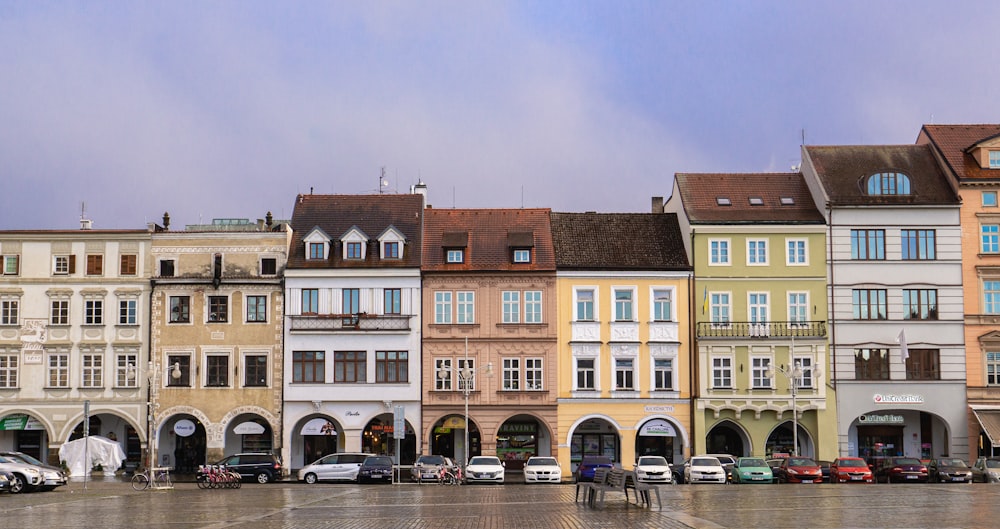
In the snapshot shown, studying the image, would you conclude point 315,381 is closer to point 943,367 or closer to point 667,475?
point 667,475

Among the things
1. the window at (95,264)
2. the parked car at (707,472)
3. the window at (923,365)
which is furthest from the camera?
the window at (95,264)

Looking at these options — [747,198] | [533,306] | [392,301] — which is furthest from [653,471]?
[747,198]

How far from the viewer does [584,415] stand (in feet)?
203

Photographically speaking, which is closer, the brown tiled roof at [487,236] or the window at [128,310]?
the brown tiled roof at [487,236]

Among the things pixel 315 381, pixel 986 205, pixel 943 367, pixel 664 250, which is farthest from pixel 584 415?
pixel 986 205

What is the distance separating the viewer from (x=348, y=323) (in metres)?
61.9

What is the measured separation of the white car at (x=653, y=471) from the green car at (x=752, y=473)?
2.91 metres

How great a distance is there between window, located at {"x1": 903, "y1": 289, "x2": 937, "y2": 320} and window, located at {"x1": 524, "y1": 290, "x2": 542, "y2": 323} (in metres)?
18.7

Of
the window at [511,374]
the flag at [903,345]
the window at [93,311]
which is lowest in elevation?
the window at [511,374]

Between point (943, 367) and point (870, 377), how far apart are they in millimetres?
3711

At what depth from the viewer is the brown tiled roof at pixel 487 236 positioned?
2468 inches

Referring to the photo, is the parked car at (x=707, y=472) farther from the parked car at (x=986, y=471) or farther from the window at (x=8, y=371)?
the window at (x=8, y=371)

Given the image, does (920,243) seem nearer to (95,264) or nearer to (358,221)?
(358,221)

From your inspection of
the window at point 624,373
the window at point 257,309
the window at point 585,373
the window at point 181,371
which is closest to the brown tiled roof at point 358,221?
the window at point 257,309
